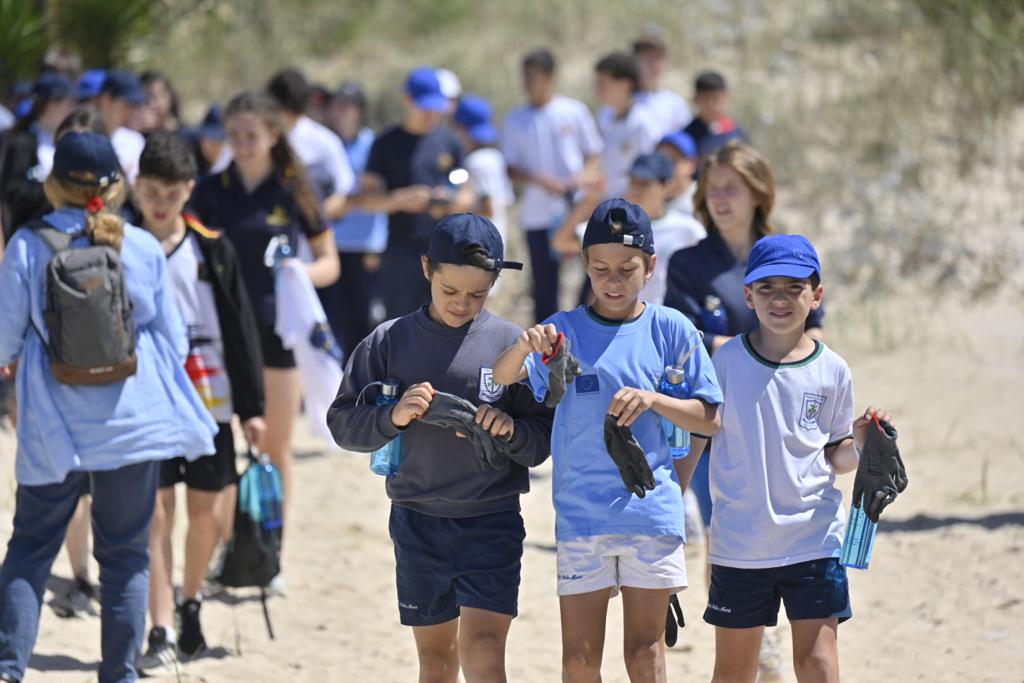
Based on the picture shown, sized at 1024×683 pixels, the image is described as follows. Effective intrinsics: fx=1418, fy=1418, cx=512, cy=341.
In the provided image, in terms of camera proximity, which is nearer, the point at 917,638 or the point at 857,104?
the point at 917,638

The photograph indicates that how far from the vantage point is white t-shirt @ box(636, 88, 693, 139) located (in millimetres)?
9984

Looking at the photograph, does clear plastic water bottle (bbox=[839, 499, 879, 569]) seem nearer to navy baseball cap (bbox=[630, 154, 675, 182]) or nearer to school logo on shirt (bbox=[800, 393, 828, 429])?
school logo on shirt (bbox=[800, 393, 828, 429])

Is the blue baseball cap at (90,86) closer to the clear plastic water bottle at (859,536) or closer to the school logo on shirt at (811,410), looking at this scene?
the school logo on shirt at (811,410)

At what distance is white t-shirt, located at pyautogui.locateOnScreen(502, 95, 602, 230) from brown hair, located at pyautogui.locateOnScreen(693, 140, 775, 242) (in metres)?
4.95

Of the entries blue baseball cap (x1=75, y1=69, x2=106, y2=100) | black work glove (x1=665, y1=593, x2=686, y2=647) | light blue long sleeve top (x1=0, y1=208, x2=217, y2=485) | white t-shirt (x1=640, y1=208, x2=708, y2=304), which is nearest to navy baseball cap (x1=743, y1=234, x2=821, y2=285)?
black work glove (x1=665, y1=593, x2=686, y2=647)

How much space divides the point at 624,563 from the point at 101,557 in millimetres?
1807

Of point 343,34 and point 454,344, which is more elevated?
point 343,34

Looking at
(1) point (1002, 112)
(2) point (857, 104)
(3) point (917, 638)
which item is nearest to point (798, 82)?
(2) point (857, 104)

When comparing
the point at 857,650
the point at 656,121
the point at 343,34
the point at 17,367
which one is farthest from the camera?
the point at 343,34

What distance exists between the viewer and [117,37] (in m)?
12.2

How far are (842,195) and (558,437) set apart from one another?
Result: 967cm

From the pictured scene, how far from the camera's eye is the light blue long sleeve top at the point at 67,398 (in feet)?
14.5

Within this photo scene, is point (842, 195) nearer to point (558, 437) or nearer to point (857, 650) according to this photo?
point (857, 650)

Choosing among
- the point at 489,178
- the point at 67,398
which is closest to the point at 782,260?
the point at 67,398
